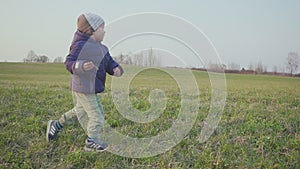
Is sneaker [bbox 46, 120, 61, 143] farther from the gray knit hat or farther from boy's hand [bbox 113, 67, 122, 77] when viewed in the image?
the gray knit hat

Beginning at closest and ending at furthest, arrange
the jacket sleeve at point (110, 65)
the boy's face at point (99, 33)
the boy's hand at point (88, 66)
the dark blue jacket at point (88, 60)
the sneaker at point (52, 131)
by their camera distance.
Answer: the boy's hand at point (88, 66) < the dark blue jacket at point (88, 60) < the boy's face at point (99, 33) < the jacket sleeve at point (110, 65) < the sneaker at point (52, 131)

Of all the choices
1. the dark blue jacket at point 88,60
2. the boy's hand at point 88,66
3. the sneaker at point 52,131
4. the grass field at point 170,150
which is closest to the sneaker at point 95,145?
the grass field at point 170,150

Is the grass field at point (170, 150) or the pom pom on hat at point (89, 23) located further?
the pom pom on hat at point (89, 23)

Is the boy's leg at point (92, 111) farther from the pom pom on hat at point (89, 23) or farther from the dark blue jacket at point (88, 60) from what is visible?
the pom pom on hat at point (89, 23)

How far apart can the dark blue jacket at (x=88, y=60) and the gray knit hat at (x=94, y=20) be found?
0.56 feet

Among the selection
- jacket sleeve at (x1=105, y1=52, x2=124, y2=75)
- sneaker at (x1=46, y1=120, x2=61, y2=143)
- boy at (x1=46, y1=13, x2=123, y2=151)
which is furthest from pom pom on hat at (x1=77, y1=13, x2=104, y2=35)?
sneaker at (x1=46, y1=120, x2=61, y2=143)

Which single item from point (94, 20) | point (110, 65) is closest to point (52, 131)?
point (110, 65)

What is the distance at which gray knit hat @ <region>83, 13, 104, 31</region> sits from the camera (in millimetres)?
3822

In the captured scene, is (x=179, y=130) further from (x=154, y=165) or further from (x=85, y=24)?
(x=85, y=24)

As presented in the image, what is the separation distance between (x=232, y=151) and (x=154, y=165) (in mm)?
1104

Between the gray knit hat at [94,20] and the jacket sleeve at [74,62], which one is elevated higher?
the gray knit hat at [94,20]

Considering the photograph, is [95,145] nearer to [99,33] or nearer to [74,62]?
[74,62]

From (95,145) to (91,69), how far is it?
41.1 inches

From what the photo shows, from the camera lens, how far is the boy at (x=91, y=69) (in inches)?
148
